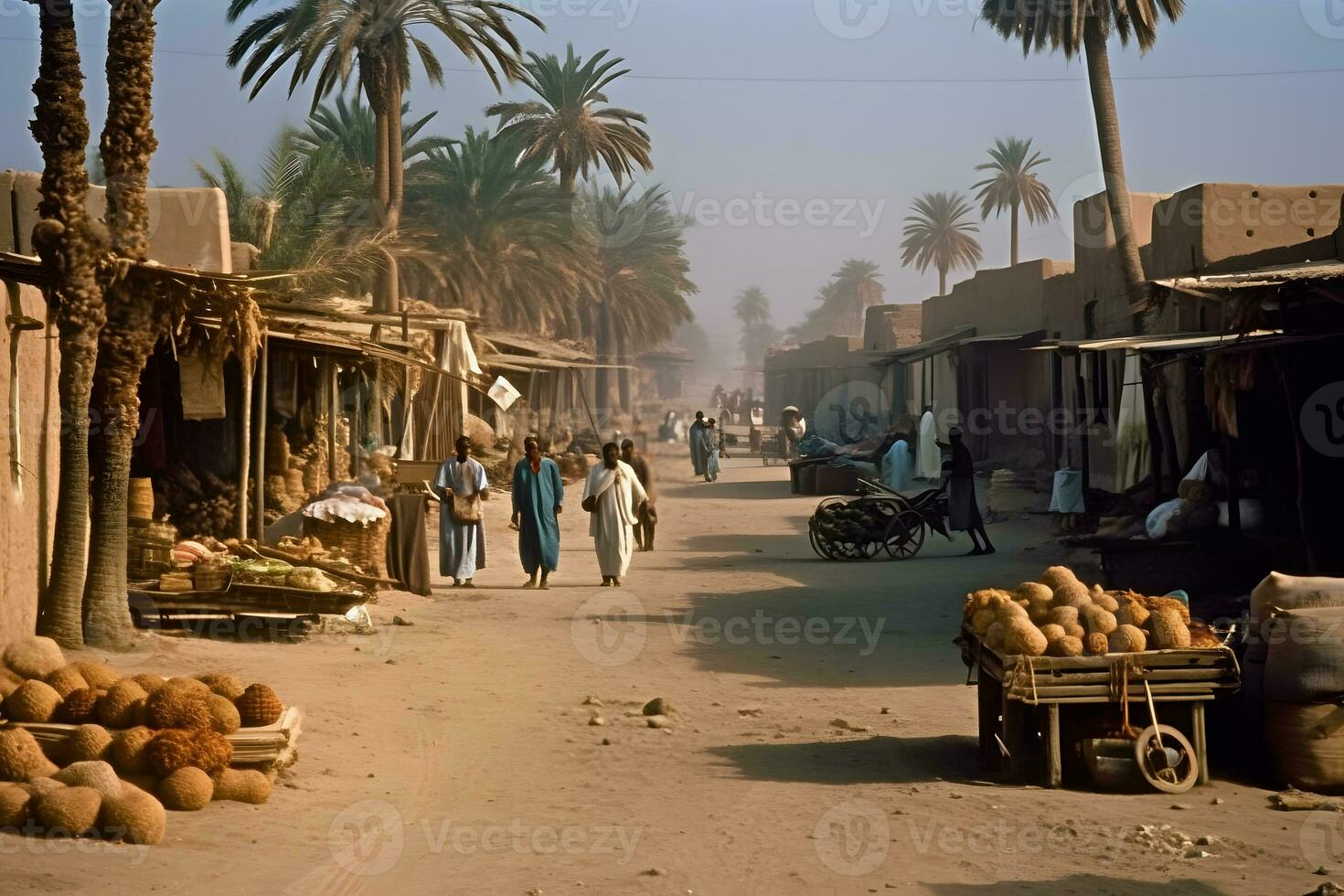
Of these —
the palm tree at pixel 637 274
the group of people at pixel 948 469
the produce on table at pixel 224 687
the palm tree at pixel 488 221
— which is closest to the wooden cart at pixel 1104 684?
the produce on table at pixel 224 687

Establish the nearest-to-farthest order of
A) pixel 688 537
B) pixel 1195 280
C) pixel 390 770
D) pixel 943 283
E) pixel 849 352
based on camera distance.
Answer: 1. pixel 390 770
2. pixel 1195 280
3. pixel 688 537
4. pixel 849 352
5. pixel 943 283

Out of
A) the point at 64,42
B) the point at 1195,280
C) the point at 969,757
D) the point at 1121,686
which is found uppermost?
the point at 64,42

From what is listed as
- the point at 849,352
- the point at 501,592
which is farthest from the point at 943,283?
the point at 501,592

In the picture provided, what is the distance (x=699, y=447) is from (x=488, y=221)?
12.3 meters

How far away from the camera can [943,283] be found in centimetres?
7844

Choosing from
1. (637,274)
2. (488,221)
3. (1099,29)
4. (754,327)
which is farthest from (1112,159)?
(754,327)

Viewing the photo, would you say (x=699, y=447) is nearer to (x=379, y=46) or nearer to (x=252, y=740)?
(x=379, y=46)

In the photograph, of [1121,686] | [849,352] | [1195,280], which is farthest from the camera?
[849,352]

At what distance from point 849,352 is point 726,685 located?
39297 millimetres

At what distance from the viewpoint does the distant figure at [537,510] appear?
1481cm

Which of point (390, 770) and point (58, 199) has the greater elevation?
point (58, 199)

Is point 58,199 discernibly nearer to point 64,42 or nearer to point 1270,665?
point 64,42

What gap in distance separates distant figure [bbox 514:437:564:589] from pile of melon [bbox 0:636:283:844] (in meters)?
7.73

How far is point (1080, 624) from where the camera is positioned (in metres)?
7.04
